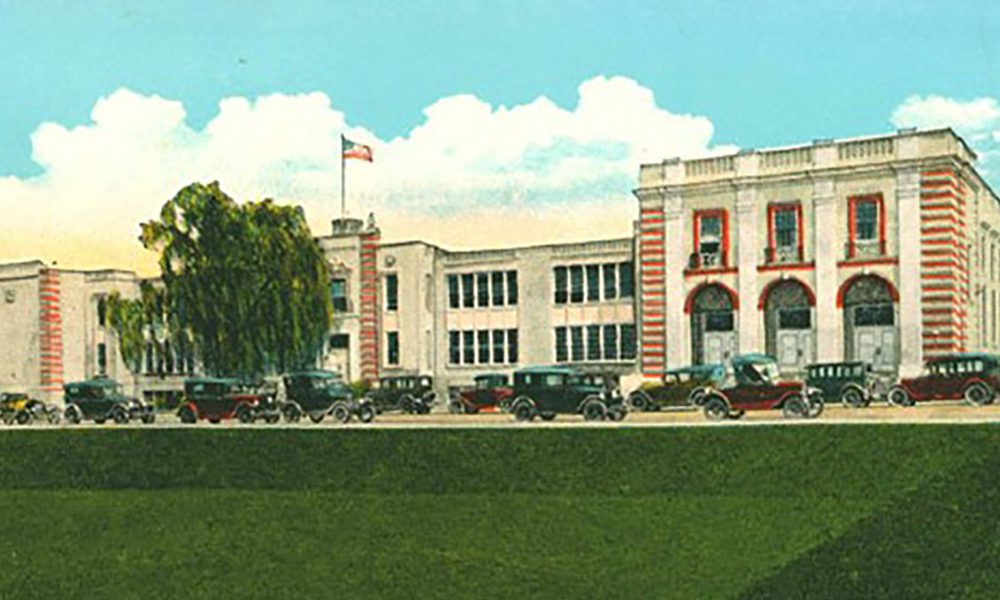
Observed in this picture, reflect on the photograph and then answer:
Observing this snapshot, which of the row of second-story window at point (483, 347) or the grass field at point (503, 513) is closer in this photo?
the grass field at point (503, 513)

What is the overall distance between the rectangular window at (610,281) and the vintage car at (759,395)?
16662 mm

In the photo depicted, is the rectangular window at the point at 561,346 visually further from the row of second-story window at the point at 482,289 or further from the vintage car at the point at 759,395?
the vintage car at the point at 759,395

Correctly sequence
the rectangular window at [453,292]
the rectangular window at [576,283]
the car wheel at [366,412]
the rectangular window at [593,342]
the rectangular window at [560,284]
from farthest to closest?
the rectangular window at [453,292]
the rectangular window at [560,284]
the rectangular window at [576,283]
the rectangular window at [593,342]
the car wheel at [366,412]

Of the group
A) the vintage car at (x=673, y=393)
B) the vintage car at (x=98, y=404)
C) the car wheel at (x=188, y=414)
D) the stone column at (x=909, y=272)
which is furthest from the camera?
the vintage car at (x=98, y=404)

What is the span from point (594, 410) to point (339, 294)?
23.9m

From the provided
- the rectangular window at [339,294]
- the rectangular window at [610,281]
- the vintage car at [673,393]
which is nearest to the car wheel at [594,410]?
the vintage car at [673,393]

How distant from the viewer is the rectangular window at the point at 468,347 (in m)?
50.4

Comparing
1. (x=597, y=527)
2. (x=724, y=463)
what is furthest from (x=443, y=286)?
(x=597, y=527)

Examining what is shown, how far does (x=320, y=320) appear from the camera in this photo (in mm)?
47250

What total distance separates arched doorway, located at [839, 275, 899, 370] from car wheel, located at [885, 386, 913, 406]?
7212 millimetres

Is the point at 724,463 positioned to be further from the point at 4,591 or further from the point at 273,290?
the point at 273,290

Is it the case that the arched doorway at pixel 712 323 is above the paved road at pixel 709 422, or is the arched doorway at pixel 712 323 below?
above

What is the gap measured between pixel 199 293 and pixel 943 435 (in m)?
31.1

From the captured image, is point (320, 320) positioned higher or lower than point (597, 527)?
higher
